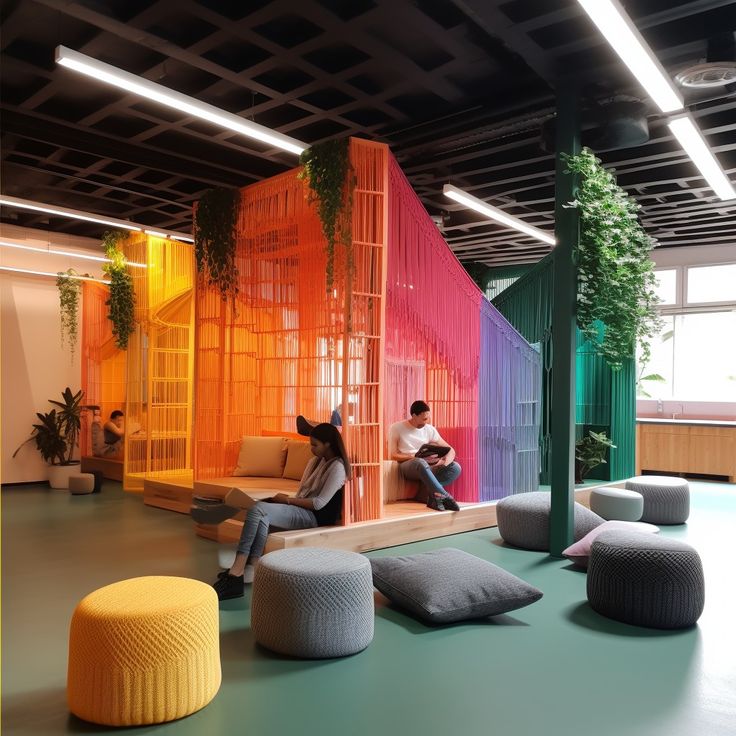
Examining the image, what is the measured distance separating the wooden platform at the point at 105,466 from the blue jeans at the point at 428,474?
4872mm

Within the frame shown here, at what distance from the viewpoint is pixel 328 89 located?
5.87 meters

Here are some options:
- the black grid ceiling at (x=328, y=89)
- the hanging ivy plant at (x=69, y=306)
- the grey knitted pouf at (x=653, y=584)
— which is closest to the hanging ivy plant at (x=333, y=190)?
the black grid ceiling at (x=328, y=89)

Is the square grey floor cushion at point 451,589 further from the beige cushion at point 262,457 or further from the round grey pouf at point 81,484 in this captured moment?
the round grey pouf at point 81,484

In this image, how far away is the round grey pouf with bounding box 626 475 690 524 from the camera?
7.15m

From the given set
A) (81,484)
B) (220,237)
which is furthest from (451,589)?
(81,484)

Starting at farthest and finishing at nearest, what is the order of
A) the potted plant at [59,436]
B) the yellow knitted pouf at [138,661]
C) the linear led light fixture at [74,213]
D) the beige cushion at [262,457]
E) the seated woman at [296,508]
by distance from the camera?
the potted plant at [59,436] < the linear led light fixture at [74,213] < the beige cushion at [262,457] < the seated woman at [296,508] < the yellow knitted pouf at [138,661]

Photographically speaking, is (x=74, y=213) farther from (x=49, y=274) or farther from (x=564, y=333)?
(x=564, y=333)

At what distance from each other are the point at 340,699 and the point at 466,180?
262 inches

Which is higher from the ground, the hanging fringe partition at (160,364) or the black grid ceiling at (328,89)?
the black grid ceiling at (328,89)

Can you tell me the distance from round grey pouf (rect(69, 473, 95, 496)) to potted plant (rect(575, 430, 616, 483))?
625 centimetres

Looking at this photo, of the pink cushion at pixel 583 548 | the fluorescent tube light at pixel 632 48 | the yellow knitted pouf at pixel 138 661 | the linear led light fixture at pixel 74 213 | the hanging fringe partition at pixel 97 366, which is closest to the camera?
the yellow knitted pouf at pixel 138 661

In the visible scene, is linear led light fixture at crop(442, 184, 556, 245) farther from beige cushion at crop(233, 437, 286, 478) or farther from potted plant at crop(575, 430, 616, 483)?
beige cushion at crop(233, 437, 286, 478)

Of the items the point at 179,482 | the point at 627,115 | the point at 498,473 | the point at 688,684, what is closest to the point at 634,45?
the point at 627,115

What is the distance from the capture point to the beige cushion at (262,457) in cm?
703
